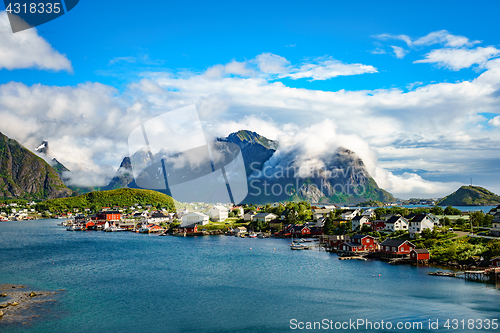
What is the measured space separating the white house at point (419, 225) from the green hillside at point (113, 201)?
312ft

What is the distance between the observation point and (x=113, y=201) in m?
128

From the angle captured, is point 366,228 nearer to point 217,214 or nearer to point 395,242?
point 395,242

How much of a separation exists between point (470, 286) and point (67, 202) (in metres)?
133

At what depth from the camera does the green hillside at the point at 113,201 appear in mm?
125438

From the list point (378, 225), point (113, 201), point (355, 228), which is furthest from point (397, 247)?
point (113, 201)

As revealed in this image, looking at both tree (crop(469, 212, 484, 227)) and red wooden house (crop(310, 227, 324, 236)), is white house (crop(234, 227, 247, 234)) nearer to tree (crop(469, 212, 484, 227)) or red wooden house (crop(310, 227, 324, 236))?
red wooden house (crop(310, 227, 324, 236))

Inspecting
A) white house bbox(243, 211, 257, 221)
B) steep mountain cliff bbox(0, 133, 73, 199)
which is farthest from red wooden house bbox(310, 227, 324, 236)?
steep mountain cliff bbox(0, 133, 73, 199)

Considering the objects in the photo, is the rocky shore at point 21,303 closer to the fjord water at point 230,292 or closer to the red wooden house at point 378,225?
the fjord water at point 230,292

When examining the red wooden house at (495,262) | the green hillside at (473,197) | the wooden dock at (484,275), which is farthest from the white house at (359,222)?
the green hillside at (473,197)

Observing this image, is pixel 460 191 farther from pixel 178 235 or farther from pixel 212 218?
pixel 178 235

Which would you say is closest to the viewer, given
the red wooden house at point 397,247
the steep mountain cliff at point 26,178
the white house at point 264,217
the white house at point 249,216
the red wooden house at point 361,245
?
the red wooden house at point 397,247

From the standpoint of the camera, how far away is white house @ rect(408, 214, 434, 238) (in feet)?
132

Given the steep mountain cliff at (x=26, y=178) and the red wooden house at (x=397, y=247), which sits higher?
→ the steep mountain cliff at (x=26, y=178)

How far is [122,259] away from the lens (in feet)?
114
